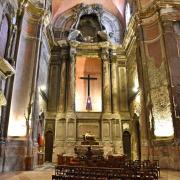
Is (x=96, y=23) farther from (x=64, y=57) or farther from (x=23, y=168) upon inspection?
(x=23, y=168)

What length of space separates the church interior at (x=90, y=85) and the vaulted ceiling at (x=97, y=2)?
0.08 m

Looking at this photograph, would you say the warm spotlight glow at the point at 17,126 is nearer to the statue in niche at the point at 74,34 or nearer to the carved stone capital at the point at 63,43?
the carved stone capital at the point at 63,43

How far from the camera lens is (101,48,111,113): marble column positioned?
52.8 feet

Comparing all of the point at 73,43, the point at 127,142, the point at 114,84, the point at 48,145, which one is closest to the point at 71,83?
the point at 114,84

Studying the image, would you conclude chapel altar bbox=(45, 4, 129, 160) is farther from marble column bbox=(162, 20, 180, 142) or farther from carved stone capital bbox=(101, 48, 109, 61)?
marble column bbox=(162, 20, 180, 142)

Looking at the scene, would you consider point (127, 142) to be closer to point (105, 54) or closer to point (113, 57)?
point (113, 57)

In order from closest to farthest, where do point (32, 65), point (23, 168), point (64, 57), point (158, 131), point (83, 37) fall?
point (23, 168)
point (158, 131)
point (32, 65)
point (64, 57)
point (83, 37)

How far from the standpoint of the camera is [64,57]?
57.1ft

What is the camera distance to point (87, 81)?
18000mm

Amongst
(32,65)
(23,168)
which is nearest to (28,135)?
(23,168)

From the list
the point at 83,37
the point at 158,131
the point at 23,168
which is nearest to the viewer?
the point at 23,168

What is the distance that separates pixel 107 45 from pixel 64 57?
→ 353cm

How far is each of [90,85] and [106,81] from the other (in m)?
1.86

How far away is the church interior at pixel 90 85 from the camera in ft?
32.3
